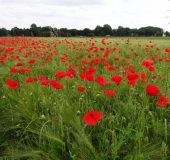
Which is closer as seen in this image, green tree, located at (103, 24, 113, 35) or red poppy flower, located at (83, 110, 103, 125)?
red poppy flower, located at (83, 110, 103, 125)

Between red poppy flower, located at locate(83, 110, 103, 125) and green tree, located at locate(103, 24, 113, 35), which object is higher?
green tree, located at locate(103, 24, 113, 35)

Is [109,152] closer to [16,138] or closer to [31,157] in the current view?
[31,157]

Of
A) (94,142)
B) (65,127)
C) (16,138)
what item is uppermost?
(65,127)

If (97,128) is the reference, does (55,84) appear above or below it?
above

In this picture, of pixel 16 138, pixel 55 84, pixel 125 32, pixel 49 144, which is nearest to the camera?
pixel 49 144

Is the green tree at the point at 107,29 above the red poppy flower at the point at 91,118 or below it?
above

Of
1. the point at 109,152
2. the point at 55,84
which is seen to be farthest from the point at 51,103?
the point at 109,152

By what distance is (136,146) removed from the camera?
1.35 metres

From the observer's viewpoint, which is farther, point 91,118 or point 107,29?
point 107,29

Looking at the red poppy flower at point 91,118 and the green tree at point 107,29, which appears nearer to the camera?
the red poppy flower at point 91,118

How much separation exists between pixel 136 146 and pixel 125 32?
148 feet

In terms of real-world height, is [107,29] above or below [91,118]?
above

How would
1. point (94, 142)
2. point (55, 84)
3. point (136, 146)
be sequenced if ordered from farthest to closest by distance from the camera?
point (55, 84) → point (94, 142) → point (136, 146)

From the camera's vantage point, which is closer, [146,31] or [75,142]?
[75,142]
